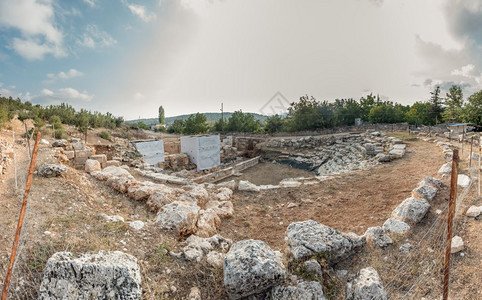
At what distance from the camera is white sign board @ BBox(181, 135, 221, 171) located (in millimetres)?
17359

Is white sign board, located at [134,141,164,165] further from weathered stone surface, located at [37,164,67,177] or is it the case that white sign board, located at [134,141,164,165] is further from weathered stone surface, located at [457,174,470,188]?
weathered stone surface, located at [457,174,470,188]

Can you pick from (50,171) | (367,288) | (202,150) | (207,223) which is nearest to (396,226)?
(367,288)

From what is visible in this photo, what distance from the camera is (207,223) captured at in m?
4.89

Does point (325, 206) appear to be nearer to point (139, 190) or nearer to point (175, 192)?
point (175, 192)

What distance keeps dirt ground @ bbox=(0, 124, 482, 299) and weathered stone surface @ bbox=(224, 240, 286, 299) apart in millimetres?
320

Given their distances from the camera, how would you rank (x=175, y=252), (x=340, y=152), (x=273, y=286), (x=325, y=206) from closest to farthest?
(x=273, y=286), (x=175, y=252), (x=325, y=206), (x=340, y=152)

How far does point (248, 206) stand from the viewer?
670cm

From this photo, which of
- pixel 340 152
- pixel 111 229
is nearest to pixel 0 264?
pixel 111 229

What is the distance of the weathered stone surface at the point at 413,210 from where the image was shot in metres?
4.29

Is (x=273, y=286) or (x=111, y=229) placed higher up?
(x=111, y=229)

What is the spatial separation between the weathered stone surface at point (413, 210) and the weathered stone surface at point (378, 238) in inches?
29.2

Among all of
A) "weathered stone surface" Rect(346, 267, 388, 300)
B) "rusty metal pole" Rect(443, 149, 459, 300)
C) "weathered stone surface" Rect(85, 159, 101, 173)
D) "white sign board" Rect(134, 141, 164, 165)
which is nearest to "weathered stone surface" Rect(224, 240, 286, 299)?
"weathered stone surface" Rect(346, 267, 388, 300)

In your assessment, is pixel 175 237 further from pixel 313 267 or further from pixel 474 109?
pixel 474 109

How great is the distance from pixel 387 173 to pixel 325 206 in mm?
3978
